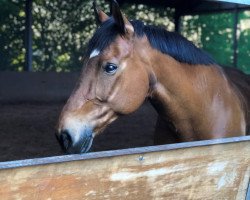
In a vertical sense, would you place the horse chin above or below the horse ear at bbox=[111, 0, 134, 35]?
below

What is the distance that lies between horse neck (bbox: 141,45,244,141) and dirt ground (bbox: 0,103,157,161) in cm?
228

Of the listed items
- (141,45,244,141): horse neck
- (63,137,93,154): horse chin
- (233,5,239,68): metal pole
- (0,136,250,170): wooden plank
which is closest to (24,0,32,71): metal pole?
(233,5,239,68): metal pole

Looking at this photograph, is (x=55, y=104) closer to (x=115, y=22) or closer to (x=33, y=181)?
(x=115, y=22)

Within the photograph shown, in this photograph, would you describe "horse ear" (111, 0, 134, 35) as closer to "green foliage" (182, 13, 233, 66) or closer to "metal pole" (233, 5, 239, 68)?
"metal pole" (233, 5, 239, 68)

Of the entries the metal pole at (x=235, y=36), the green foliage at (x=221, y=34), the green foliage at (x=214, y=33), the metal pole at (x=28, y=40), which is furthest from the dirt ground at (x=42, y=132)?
the green foliage at (x=214, y=33)

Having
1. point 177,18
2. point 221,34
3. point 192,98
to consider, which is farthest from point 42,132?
point 177,18

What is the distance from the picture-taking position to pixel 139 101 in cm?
201

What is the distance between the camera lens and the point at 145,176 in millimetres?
1617

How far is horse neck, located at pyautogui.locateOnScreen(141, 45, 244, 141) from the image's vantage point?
6.98ft

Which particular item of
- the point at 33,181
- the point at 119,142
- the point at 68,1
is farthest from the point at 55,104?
the point at 33,181

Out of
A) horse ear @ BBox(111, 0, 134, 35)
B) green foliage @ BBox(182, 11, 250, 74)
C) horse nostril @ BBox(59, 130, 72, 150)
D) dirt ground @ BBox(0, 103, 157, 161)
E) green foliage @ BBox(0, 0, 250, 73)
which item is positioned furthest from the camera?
green foliage @ BBox(182, 11, 250, 74)

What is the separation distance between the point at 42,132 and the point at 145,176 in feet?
12.9

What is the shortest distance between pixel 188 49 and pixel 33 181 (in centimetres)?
124

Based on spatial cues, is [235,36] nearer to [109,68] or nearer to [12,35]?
[12,35]
